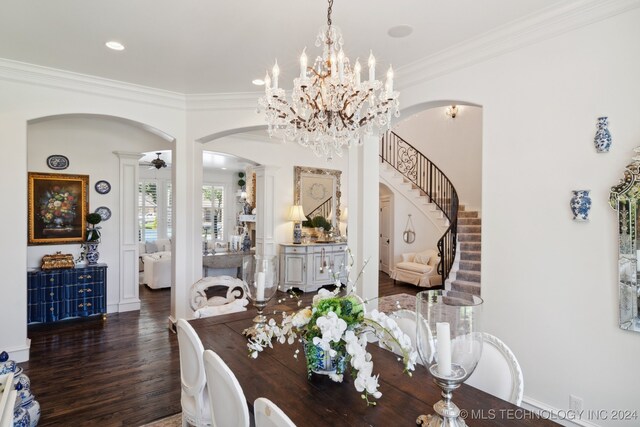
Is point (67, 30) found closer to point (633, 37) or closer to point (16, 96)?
point (16, 96)

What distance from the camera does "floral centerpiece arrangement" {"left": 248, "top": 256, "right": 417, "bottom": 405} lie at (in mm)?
1415

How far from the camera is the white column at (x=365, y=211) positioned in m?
4.16

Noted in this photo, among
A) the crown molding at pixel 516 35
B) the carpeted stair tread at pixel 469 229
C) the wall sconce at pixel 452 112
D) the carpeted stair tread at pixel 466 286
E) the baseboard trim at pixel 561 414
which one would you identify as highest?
the wall sconce at pixel 452 112

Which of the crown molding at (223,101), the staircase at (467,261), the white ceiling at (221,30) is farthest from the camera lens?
the staircase at (467,261)

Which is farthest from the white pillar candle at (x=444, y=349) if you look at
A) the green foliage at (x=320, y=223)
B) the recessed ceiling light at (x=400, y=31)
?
the green foliage at (x=320, y=223)

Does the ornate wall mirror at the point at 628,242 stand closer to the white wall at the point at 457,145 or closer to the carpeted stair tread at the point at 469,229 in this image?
the carpeted stair tread at the point at 469,229

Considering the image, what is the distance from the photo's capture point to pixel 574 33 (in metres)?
2.51

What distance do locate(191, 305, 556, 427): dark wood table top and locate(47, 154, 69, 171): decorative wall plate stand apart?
474cm

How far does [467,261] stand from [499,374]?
196 inches

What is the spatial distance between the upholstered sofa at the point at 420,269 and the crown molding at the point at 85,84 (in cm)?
548

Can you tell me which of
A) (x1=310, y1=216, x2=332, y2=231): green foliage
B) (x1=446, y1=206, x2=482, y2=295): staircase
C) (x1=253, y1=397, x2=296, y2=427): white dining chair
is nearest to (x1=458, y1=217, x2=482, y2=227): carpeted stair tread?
(x1=446, y1=206, x2=482, y2=295): staircase

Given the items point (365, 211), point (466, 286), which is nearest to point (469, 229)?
point (466, 286)

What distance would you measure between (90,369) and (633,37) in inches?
209

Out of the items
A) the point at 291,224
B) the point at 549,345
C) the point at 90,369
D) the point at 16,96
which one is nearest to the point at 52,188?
the point at 16,96
